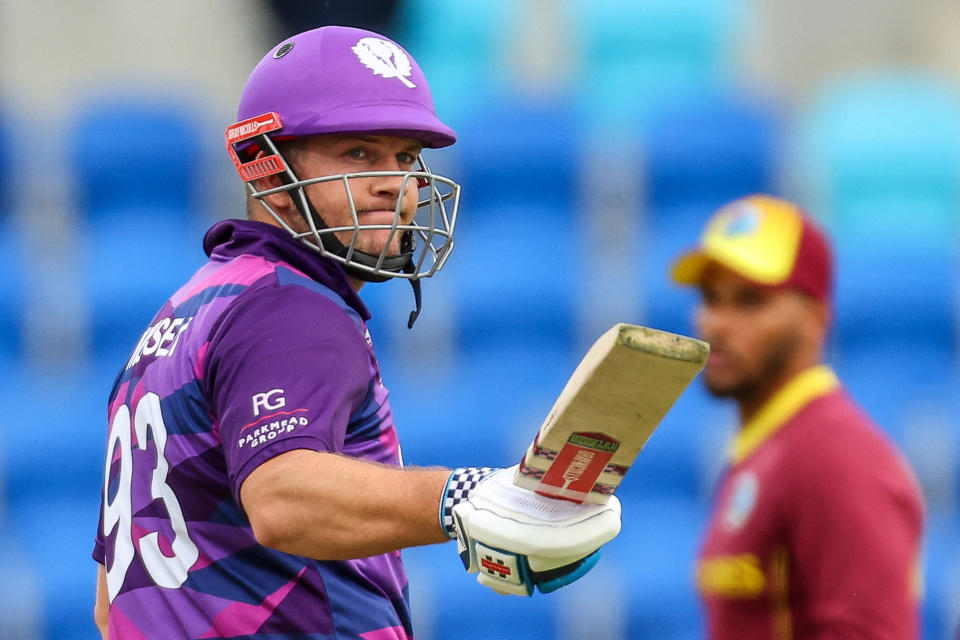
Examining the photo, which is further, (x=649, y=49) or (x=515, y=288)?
(x=649, y=49)

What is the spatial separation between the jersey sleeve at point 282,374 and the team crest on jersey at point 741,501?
64.6 inches

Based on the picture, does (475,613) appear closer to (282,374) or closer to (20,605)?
(20,605)

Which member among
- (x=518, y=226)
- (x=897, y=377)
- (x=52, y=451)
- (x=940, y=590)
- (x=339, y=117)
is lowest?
(x=940, y=590)

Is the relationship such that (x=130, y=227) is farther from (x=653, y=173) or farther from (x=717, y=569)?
(x=717, y=569)

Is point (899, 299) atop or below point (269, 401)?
below

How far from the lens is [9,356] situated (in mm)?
6867

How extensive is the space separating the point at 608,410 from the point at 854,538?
1578 millimetres

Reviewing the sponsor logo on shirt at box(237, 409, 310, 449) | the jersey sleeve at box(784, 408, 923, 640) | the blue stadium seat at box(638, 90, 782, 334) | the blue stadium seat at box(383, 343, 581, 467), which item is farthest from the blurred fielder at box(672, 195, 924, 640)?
the blue stadium seat at box(638, 90, 782, 334)

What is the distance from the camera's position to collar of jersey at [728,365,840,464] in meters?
3.89

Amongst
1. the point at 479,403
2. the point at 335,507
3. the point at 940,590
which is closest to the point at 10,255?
Answer: the point at 479,403

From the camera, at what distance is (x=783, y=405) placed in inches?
155

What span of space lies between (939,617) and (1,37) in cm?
576

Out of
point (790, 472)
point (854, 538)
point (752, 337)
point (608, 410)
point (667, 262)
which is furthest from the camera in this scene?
point (667, 262)

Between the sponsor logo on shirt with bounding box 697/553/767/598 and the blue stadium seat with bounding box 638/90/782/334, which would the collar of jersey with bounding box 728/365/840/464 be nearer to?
the sponsor logo on shirt with bounding box 697/553/767/598
